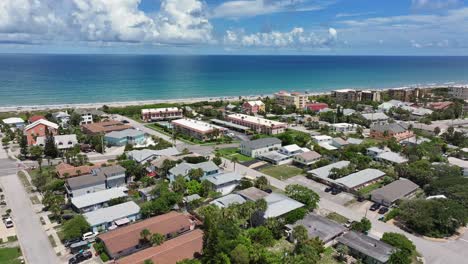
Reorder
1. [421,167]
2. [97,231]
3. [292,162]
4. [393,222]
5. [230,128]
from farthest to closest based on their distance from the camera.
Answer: [230,128] → [292,162] → [421,167] → [393,222] → [97,231]

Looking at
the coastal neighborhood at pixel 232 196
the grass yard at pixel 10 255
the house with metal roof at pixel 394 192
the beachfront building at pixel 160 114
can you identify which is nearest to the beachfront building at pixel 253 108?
the beachfront building at pixel 160 114

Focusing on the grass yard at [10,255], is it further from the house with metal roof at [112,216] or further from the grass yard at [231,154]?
the grass yard at [231,154]

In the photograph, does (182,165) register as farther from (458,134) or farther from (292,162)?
(458,134)

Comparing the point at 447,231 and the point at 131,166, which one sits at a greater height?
the point at 131,166

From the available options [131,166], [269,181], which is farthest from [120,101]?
[269,181]

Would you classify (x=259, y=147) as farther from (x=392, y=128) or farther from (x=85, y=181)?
(x=392, y=128)

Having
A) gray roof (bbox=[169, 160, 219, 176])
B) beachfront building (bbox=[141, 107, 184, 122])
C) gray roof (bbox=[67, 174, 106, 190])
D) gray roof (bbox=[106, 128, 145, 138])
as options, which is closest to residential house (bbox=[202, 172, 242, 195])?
gray roof (bbox=[169, 160, 219, 176])
